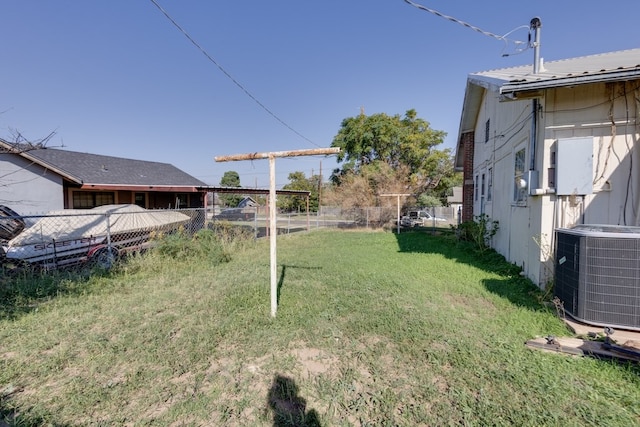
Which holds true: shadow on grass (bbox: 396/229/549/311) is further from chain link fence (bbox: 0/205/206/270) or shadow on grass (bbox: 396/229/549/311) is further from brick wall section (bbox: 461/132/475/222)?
chain link fence (bbox: 0/205/206/270)

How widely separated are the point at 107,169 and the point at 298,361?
1729 cm

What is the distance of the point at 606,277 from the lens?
10.4 feet

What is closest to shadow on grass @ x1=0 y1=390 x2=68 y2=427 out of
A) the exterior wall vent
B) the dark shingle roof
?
the exterior wall vent

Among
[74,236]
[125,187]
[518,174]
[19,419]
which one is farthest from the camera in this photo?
[125,187]

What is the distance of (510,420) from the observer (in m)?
2.03

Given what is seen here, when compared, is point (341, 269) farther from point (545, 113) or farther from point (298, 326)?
point (545, 113)

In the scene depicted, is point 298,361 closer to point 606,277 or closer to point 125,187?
point 606,277

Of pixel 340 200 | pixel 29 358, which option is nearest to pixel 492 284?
pixel 29 358

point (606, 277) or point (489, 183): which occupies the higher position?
point (489, 183)

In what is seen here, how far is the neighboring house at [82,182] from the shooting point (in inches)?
428

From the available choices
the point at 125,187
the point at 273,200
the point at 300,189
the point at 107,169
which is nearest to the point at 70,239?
the point at 273,200

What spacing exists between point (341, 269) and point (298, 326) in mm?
3058

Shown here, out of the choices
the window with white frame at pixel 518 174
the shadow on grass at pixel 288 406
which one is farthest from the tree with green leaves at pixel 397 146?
the shadow on grass at pixel 288 406

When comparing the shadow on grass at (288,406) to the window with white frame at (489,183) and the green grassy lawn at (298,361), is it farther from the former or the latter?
the window with white frame at (489,183)
